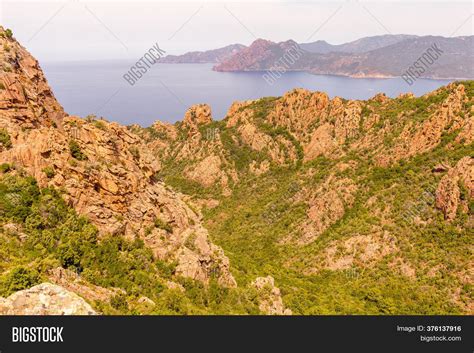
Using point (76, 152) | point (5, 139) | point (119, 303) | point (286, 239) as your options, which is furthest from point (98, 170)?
point (286, 239)

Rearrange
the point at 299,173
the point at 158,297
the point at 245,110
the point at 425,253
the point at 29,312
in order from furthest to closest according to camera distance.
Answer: the point at 245,110
the point at 299,173
the point at 425,253
the point at 158,297
the point at 29,312

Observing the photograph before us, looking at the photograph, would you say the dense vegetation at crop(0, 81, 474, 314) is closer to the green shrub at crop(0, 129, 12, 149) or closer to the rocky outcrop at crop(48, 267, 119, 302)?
the rocky outcrop at crop(48, 267, 119, 302)

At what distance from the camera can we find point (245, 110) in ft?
358

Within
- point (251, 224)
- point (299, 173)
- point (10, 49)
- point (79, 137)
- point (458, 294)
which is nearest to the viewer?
point (79, 137)

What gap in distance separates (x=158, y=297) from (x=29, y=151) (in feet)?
50.8

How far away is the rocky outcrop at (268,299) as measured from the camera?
29359 mm

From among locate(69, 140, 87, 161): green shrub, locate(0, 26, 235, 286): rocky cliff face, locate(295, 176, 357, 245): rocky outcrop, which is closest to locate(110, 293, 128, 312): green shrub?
locate(0, 26, 235, 286): rocky cliff face

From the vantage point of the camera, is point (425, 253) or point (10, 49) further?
point (425, 253)

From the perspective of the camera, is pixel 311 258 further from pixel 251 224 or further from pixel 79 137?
pixel 79 137

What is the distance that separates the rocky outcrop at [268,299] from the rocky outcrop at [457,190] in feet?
106

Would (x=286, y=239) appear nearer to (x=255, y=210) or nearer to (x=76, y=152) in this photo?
(x=255, y=210)

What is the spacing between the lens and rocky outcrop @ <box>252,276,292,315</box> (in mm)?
29359

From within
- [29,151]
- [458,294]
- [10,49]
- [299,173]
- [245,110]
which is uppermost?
[245,110]

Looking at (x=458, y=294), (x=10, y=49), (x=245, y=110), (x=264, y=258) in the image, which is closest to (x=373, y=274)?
(x=458, y=294)
